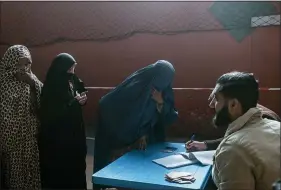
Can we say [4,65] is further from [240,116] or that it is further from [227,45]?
[227,45]

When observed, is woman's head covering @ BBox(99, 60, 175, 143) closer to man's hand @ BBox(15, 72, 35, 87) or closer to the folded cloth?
man's hand @ BBox(15, 72, 35, 87)

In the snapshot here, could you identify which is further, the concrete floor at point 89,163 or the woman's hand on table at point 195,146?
the concrete floor at point 89,163

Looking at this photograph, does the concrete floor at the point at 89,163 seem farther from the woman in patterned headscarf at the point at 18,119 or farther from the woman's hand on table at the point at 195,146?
the woman's hand on table at the point at 195,146

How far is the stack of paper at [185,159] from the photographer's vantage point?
Result: 2291mm

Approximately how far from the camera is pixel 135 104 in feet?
10.1

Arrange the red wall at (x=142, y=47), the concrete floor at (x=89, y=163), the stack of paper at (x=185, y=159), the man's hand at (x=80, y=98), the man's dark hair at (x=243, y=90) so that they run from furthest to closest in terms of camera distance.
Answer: the red wall at (x=142, y=47)
the concrete floor at (x=89, y=163)
the man's hand at (x=80, y=98)
the stack of paper at (x=185, y=159)
the man's dark hair at (x=243, y=90)

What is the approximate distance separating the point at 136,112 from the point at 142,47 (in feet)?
9.34

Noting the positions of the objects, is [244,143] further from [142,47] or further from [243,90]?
[142,47]

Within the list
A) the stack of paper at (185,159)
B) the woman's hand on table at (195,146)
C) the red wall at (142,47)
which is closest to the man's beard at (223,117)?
the stack of paper at (185,159)

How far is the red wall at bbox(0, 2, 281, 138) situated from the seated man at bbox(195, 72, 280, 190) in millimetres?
3662

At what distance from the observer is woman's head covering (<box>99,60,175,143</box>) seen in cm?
301

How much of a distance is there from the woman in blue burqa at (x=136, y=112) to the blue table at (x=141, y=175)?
543mm

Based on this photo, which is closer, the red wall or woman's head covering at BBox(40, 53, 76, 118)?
woman's head covering at BBox(40, 53, 76, 118)

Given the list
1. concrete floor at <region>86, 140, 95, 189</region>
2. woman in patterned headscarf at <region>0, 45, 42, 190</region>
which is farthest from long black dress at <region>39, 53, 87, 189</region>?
concrete floor at <region>86, 140, 95, 189</region>
